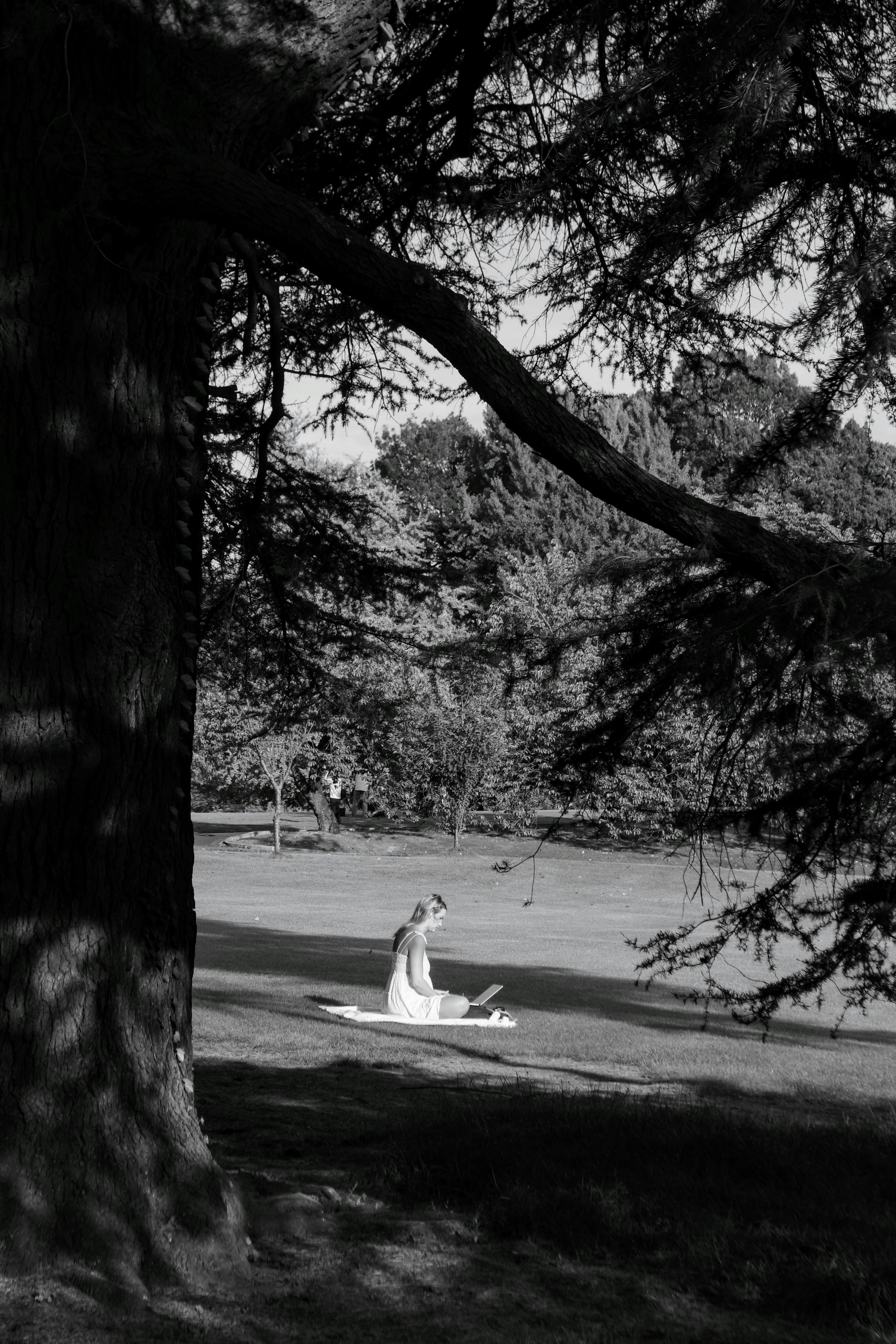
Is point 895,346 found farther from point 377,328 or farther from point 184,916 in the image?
point 377,328

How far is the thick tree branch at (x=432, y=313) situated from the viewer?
165 inches

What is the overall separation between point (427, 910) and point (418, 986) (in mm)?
694

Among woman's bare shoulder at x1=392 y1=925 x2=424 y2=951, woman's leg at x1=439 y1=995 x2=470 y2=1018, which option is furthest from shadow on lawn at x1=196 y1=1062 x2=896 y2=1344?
woman's leg at x1=439 y1=995 x2=470 y2=1018

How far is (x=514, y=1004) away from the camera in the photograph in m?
13.7

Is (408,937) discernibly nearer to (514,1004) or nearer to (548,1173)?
(514,1004)

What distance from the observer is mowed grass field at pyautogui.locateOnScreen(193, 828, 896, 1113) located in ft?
33.2

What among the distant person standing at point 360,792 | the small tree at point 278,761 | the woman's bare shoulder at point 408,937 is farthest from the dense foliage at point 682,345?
the distant person standing at point 360,792

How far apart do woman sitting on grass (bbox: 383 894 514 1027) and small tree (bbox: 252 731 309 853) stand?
646 inches

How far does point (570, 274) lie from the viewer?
23.4 ft

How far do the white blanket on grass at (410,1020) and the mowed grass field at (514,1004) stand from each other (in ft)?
0.27

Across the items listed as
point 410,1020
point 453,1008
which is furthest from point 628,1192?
point 453,1008

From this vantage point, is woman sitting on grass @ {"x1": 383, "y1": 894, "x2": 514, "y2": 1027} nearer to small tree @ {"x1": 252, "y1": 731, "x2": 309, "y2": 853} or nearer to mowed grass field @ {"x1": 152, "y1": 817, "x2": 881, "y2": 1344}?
mowed grass field @ {"x1": 152, "y1": 817, "x2": 881, "y2": 1344}

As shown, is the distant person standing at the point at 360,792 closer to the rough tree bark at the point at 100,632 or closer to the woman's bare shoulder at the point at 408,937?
the woman's bare shoulder at the point at 408,937

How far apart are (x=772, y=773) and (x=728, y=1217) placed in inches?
65.2
